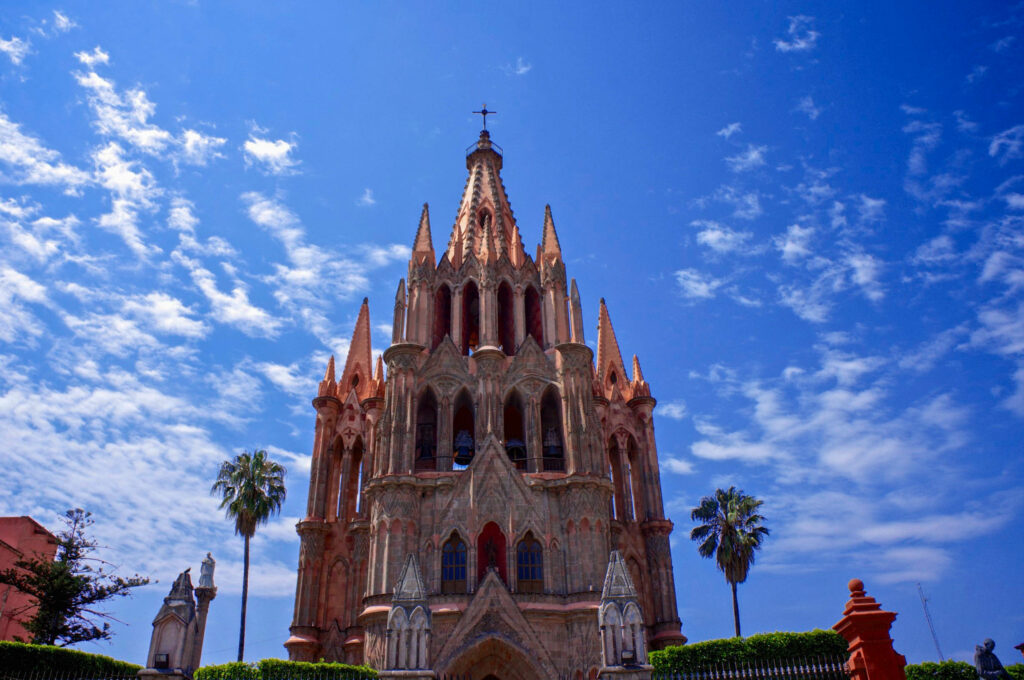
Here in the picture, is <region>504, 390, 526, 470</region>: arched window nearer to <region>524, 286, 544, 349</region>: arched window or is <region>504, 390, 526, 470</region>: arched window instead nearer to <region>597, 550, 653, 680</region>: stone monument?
<region>524, 286, 544, 349</region>: arched window

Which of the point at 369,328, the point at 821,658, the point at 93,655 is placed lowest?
the point at 821,658

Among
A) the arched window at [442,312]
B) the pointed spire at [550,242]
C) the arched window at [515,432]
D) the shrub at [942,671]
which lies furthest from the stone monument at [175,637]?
the pointed spire at [550,242]

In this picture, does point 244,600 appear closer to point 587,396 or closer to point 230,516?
point 230,516

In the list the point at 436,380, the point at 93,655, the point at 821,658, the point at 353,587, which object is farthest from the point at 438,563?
the point at 821,658

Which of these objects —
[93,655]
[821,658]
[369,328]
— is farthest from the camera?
[369,328]

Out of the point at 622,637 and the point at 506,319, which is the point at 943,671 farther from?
the point at 506,319

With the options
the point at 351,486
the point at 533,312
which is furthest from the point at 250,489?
the point at 533,312

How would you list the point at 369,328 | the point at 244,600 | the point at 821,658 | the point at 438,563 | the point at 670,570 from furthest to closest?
the point at 369,328, the point at 670,570, the point at 244,600, the point at 438,563, the point at 821,658

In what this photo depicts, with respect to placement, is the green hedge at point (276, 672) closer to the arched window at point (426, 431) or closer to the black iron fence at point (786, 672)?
the black iron fence at point (786, 672)

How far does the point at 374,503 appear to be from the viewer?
30.6 metres

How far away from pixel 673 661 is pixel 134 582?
70.7 ft

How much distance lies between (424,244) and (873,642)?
2969 cm

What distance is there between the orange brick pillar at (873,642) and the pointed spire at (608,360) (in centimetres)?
2617

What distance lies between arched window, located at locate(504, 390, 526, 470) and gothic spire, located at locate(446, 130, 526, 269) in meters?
7.86
